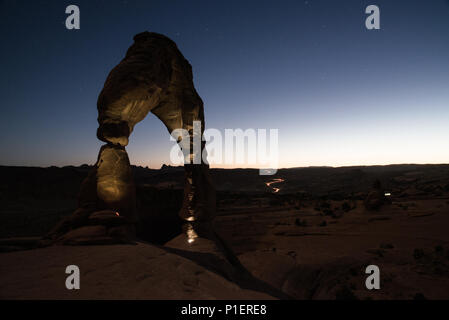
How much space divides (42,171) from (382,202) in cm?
5347

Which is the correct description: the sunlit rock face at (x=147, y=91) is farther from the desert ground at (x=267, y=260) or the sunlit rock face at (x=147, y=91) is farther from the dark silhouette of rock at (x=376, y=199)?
the dark silhouette of rock at (x=376, y=199)

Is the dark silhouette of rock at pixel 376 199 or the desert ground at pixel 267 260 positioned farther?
the dark silhouette of rock at pixel 376 199

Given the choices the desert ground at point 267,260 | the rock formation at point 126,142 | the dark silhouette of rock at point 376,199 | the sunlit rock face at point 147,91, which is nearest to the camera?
the desert ground at point 267,260

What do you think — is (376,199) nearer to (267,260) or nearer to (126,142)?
(267,260)

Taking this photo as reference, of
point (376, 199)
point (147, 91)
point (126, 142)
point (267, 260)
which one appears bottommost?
point (267, 260)

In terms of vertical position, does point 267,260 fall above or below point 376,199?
below

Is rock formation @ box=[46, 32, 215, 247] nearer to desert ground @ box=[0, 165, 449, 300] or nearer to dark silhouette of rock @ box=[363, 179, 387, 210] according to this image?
desert ground @ box=[0, 165, 449, 300]

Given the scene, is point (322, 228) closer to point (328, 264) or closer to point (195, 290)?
point (328, 264)

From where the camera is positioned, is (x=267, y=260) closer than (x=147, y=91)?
No

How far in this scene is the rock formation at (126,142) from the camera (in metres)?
4.93

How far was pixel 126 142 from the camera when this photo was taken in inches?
244

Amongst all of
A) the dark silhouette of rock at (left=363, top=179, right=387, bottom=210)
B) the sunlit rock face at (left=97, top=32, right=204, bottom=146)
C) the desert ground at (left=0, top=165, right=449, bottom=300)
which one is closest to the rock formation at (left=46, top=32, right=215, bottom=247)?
the sunlit rock face at (left=97, top=32, right=204, bottom=146)

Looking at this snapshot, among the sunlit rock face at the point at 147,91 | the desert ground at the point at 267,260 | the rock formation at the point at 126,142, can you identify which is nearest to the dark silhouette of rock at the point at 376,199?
the desert ground at the point at 267,260

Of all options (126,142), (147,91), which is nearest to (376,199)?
(147,91)
